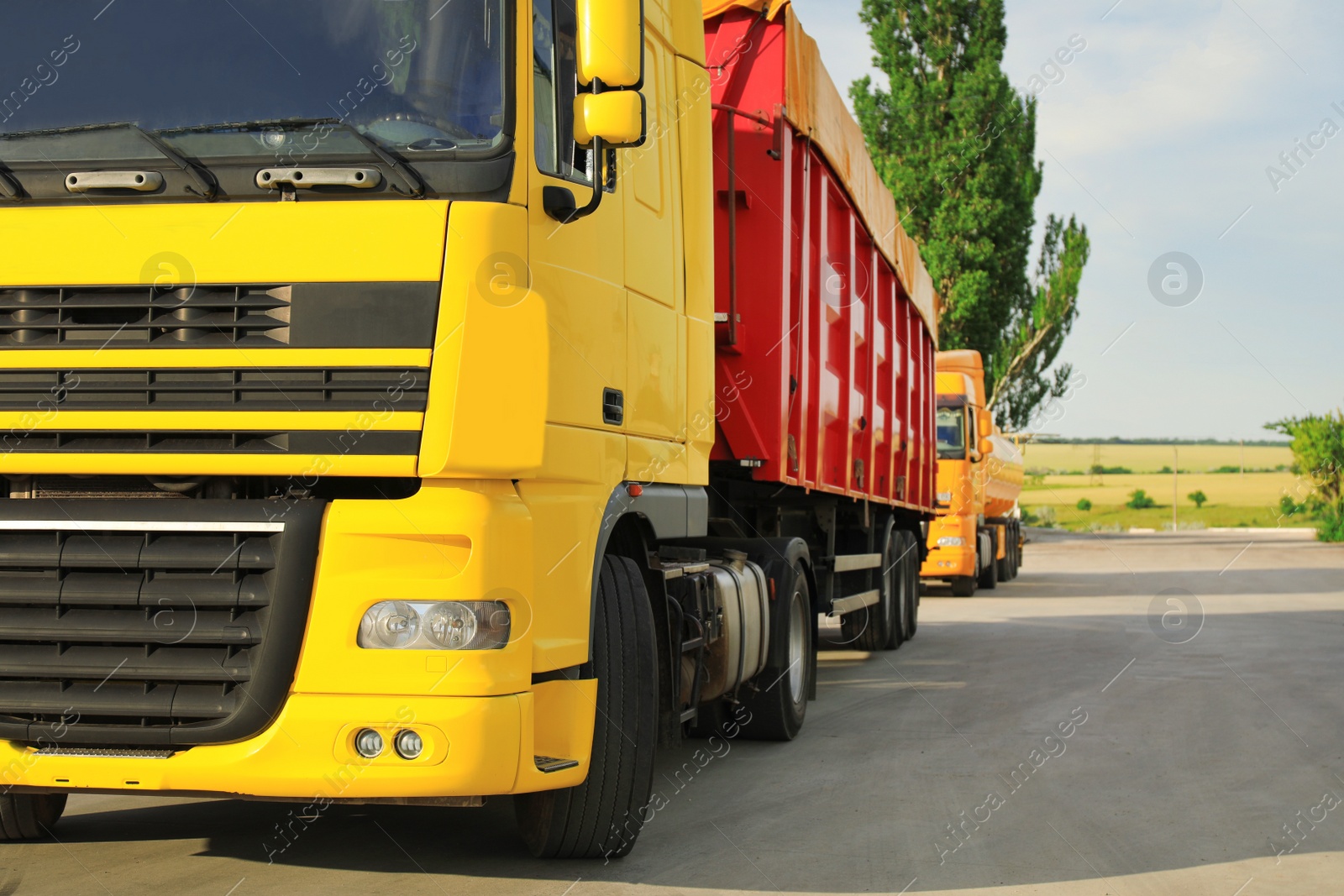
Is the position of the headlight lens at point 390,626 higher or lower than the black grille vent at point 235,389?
lower

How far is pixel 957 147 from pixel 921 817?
32.4 meters

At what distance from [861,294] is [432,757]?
6.92 m

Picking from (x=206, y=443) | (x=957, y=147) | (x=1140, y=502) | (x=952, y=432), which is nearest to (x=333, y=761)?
(x=206, y=443)

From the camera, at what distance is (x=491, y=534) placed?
3934 millimetres

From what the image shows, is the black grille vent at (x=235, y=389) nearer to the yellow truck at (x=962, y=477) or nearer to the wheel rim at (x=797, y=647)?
the wheel rim at (x=797, y=647)

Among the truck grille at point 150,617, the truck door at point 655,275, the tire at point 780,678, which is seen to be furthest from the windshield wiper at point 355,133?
the tire at point 780,678

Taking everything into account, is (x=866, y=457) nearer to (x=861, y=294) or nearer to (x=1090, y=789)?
(x=861, y=294)

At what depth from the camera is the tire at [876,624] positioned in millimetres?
12516

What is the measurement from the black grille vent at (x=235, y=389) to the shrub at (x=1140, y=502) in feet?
245

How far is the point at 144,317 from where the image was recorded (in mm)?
3982

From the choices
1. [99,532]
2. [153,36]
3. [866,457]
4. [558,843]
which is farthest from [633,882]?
[866,457]

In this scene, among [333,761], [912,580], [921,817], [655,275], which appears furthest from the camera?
[912,580]

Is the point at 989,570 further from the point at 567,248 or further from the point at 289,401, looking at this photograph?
the point at 289,401

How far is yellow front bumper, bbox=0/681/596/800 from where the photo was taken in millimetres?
3873
